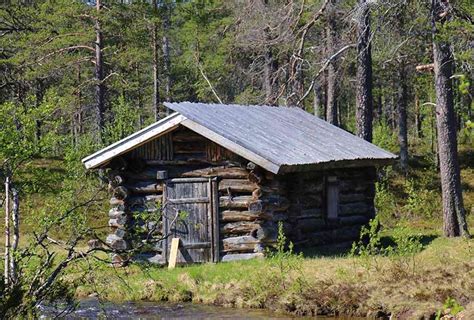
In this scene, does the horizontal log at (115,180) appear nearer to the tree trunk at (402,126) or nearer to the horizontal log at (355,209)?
the horizontal log at (355,209)

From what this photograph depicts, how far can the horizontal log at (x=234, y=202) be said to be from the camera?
1747 centimetres

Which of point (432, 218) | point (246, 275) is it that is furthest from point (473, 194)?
point (246, 275)

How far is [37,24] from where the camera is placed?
96.7 feet

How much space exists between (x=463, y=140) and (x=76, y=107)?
2066 centimetres

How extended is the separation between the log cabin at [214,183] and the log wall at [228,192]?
2 cm

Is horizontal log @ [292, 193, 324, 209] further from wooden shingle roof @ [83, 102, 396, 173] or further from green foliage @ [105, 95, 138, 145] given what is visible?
green foliage @ [105, 95, 138, 145]

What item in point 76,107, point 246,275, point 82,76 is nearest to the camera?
point 246,275

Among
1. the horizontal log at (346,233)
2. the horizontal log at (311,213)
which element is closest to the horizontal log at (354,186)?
the horizontal log at (346,233)

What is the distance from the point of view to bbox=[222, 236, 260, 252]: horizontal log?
17.4 m

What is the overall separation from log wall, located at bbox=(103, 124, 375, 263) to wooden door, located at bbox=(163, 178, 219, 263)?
17 centimetres

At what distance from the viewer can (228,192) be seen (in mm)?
17625

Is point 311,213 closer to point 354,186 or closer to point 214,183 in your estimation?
point 354,186

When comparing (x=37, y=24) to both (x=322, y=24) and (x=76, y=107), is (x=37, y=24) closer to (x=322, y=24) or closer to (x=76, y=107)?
(x=76, y=107)

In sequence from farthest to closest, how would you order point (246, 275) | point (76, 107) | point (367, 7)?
point (76, 107), point (367, 7), point (246, 275)
